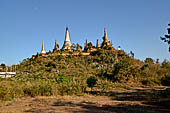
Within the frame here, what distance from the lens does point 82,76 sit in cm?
1678

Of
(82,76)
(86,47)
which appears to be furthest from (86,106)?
(86,47)

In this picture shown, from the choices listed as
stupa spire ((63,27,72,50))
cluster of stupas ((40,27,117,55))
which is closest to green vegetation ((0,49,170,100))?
cluster of stupas ((40,27,117,55))

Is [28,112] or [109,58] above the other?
[109,58]

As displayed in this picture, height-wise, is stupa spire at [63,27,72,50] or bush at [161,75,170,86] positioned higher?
stupa spire at [63,27,72,50]

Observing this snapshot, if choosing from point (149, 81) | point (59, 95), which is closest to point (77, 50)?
point (149, 81)

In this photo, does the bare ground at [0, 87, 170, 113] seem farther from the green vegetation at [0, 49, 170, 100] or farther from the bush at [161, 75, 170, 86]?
the bush at [161, 75, 170, 86]

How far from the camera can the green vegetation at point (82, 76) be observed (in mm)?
8516

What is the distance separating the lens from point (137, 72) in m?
16.8

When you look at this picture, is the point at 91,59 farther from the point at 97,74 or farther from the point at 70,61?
the point at 97,74

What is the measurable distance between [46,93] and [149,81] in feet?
31.8

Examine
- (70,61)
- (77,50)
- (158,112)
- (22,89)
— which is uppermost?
(77,50)

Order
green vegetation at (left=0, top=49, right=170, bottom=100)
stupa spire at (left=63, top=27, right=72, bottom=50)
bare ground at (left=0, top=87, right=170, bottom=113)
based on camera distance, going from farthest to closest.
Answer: stupa spire at (left=63, top=27, right=72, bottom=50), green vegetation at (left=0, top=49, right=170, bottom=100), bare ground at (left=0, top=87, right=170, bottom=113)

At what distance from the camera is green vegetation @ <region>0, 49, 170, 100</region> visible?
8.52 metres

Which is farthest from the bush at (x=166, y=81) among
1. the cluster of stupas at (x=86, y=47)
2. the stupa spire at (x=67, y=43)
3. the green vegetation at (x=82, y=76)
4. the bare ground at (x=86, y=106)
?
the stupa spire at (x=67, y=43)
